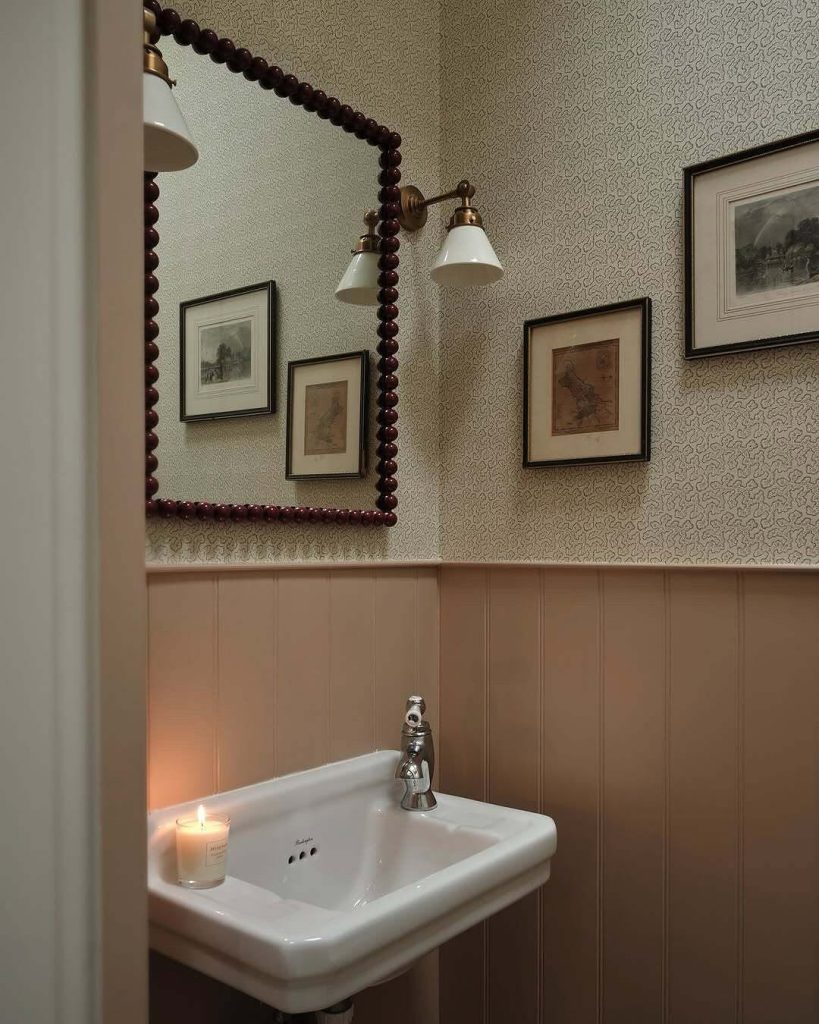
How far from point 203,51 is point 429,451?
839mm

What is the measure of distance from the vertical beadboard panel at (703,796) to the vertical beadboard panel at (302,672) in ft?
1.98

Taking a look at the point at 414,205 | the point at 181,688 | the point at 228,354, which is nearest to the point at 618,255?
the point at 414,205

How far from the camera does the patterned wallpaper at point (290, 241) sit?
4.53 ft

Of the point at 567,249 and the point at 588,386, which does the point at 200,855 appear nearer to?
the point at 588,386

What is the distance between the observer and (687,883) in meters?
1.49

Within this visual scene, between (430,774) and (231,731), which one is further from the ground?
(231,731)

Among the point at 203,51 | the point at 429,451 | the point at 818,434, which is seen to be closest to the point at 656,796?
the point at 818,434

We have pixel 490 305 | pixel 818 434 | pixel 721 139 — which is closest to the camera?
pixel 818 434

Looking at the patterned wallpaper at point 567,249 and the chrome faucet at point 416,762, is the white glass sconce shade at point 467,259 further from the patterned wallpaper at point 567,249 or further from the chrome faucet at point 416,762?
the chrome faucet at point 416,762

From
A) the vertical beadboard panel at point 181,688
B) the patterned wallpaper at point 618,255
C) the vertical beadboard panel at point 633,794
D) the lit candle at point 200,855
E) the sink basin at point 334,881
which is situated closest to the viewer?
the sink basin at point 334,881

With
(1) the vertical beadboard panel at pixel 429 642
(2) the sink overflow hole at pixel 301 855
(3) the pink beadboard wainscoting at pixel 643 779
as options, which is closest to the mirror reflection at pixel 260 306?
(1) the vertical beadboard panel at pixel 429 642

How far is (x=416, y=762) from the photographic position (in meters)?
1.56

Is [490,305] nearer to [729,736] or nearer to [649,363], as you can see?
[649,363]

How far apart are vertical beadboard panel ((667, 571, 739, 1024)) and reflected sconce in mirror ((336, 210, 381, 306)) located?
76 centimetres
